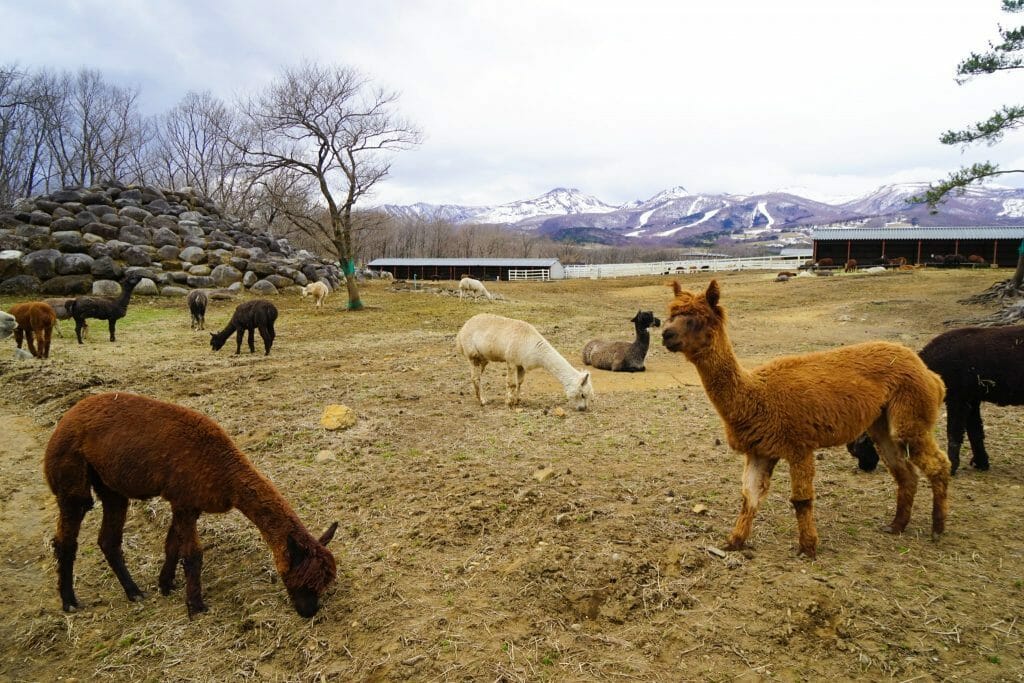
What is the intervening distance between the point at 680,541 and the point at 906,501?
1862 millimetres

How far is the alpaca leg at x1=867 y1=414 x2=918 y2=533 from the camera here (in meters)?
4.59

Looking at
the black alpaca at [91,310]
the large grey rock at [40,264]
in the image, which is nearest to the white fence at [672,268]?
the large grey rock at [40,264]

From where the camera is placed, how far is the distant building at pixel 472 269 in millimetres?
64875

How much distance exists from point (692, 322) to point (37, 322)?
15.1 meters

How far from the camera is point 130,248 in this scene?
87.7 ft

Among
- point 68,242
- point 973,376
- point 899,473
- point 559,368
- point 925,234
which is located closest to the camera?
point 899,473

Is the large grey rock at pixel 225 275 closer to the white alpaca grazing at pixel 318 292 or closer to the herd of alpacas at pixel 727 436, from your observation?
the white alpaca grazing at pixel 318 292

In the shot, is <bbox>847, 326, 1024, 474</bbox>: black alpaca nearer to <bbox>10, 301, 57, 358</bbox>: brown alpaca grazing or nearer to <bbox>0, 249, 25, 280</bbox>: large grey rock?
<bbox>10, 301, 57, 358</bbox>: brown alpaca grazing

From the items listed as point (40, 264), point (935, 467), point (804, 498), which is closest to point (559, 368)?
point (804, 498)

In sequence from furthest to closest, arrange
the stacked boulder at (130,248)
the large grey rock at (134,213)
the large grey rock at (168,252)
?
1. the large grey rock at (134,213)
2. the large grey rock at (168,252)
3. the stacked boulder at (130,248)

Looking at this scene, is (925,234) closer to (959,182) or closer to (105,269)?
(959,182)

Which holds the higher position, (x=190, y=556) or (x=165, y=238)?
(x=165, y=238)

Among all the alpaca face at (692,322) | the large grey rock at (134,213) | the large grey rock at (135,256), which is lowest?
the alpaca face at (692,322)

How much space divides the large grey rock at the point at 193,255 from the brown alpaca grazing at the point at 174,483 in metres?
27.8
